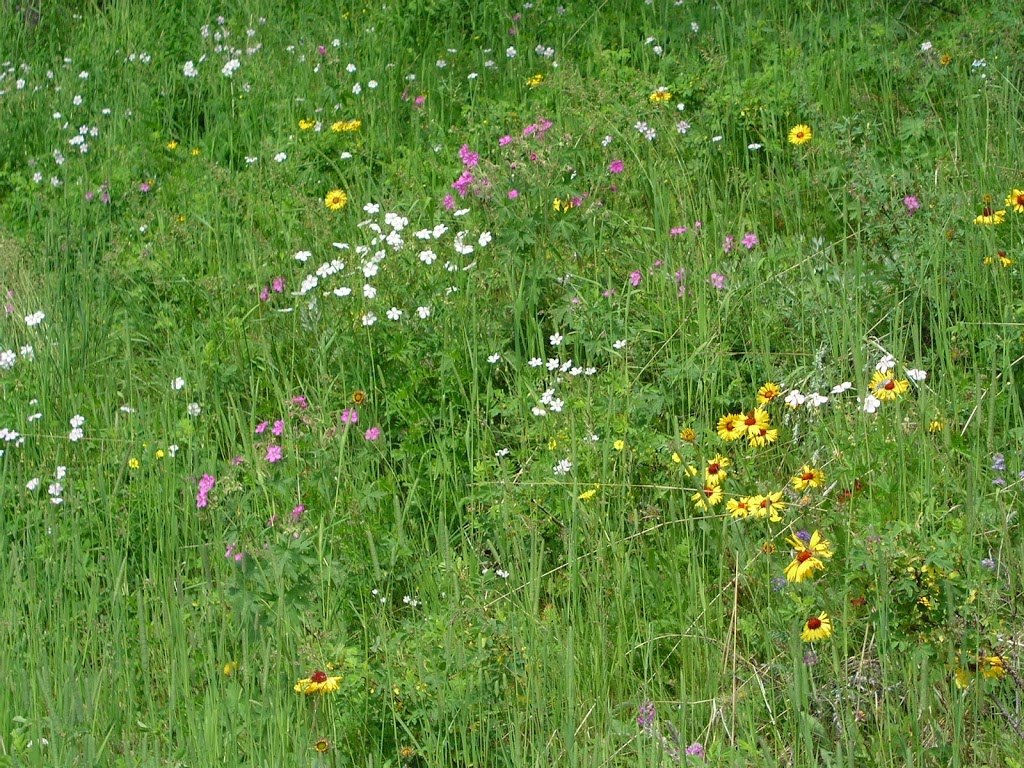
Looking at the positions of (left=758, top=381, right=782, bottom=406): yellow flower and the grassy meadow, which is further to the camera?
(left=758, top=381, right=782, bottom=406): yellow flower

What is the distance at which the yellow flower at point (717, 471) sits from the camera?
95.8 inches

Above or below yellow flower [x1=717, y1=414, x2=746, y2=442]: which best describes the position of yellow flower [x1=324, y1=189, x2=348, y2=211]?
above

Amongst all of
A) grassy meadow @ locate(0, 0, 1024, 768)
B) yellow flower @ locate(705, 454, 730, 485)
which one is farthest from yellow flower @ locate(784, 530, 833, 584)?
yellow flower @ locate(705, 454, 730, 485)

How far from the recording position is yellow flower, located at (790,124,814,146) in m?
3.88

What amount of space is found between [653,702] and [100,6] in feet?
22.8

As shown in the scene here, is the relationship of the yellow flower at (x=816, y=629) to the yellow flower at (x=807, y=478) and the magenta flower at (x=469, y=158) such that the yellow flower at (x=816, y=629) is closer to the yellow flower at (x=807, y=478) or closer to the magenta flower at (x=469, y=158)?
the yellow flower at (x=807, y=478)

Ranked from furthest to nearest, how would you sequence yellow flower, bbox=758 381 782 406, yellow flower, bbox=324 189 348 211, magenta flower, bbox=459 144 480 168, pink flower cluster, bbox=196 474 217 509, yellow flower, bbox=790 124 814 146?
1. yellow flower, bbox=324 189 348 211
2. magenta flower, bbox=459 144 480 168
3. yellow flower, bbox=790 124 814 146
4. pink flower cluster, bbox=196 474 217 509
5. yellow flower, bbox=758 381 782 406

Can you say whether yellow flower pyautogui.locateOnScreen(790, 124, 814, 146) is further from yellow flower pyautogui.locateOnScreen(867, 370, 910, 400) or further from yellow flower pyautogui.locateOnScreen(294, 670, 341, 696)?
yellow flower pyautogui.locateOnScreen(294, 670, 341, 696)

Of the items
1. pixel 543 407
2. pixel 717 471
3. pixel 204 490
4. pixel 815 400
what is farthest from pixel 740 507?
pixel 204 490

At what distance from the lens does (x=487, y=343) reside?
3420 mm

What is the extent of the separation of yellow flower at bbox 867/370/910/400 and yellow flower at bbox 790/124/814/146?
1503 millimetres

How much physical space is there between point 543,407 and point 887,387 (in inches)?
33.4

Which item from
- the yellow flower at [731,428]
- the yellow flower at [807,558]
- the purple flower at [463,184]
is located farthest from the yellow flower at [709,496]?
the purple flower at [463,184]

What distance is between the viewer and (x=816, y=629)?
80.9 inches
